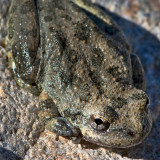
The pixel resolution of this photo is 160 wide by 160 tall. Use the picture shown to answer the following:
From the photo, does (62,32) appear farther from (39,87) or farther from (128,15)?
(128,15)

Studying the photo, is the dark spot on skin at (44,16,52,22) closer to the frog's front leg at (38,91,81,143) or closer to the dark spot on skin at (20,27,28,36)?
the dark spot on skin at (20,27,28,36)

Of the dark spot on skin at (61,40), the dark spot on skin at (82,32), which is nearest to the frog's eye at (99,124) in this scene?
the dark spot on skin at (61,40)

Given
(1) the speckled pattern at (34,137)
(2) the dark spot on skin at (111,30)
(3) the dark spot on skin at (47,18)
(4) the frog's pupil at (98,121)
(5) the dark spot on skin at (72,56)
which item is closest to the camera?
(4) the frog's pupil at (98,121)

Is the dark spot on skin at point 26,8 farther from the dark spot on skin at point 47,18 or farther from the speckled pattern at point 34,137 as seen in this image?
the speckled pattern at point 34,137

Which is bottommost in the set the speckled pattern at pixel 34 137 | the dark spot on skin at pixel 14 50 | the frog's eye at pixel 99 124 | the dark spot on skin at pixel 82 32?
the speckled pattern at pixel 34 137

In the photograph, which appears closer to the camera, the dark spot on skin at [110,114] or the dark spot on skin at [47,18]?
the dark spot on skin at [110,114]

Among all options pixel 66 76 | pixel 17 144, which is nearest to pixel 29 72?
pixel 66 76

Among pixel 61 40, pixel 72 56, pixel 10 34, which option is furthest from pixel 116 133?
pixel 10 34

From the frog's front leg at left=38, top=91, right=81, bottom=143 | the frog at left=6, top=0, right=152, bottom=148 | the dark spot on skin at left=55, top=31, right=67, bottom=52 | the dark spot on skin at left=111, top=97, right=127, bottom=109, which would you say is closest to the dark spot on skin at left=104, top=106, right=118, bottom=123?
the frog at left=6, top=0, right=152, bottom=148

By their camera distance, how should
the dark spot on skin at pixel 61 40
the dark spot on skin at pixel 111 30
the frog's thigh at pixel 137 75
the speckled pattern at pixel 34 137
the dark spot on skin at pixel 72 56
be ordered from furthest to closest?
1. the dark spot on skin at pixel 111 30
2. the frog's thigh at pixel 137 75
3. the dark spot on skin at pixel 61 40
4. the dark spot on skin at pixel 72 56
5. the speckled pattern at pixel 34 137

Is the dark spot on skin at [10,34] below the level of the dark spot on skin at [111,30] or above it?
below
